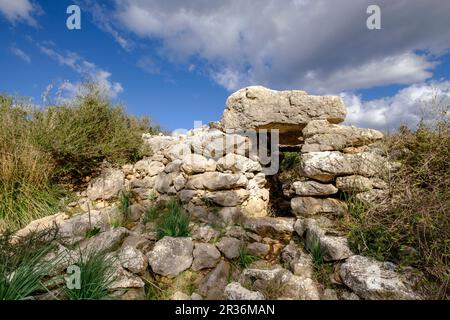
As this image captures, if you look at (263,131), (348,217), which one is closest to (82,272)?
(348,217)

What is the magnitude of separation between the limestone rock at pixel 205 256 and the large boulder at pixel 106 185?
2.23 m

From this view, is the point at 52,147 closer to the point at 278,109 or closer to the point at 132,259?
the point at 132,259

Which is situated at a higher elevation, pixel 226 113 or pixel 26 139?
pixel 226 113

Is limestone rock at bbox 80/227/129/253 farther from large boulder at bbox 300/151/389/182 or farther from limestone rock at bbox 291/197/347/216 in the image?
large boulder at bbox 300/151/389/182

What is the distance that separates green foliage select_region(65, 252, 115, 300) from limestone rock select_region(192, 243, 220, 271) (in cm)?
95

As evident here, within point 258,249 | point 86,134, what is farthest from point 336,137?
point 86,134

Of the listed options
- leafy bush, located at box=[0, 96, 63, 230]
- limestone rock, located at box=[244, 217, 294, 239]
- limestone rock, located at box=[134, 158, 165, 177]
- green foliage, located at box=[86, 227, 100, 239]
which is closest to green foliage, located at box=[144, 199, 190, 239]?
green foliage, located at box=[86, 227, 100, 239]

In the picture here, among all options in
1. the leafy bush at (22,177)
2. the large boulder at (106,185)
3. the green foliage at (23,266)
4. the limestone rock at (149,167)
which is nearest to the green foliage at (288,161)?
the limestone rock at (149,167)

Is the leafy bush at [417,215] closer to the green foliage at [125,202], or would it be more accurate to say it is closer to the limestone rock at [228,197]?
the limestone rock at [228,197]

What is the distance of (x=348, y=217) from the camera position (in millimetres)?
3377

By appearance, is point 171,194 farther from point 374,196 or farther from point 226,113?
point 374,196

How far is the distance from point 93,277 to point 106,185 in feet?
8.06
